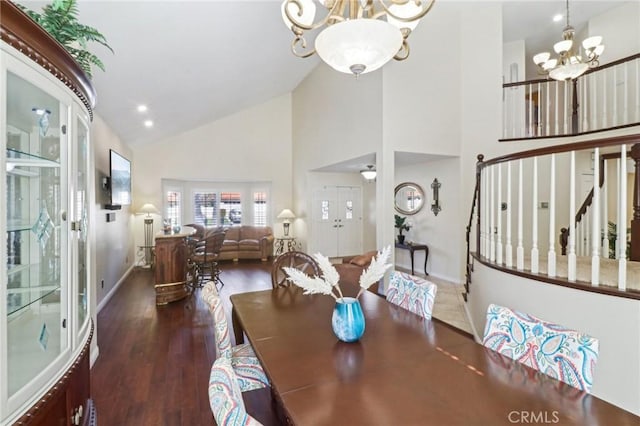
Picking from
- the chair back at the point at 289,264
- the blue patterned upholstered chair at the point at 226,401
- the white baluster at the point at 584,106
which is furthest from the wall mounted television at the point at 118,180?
the white baluster at the point at 584,106

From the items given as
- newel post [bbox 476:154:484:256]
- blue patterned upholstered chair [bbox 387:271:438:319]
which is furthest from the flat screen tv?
newel post [bbox 476:154:484:256]

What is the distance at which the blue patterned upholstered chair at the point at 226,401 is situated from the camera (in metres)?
0.82

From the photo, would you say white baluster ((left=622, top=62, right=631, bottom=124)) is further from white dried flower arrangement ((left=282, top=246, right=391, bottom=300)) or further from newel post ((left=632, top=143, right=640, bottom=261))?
white dried flower arrangement ((left=282, top=246, right=391, bottom=300))

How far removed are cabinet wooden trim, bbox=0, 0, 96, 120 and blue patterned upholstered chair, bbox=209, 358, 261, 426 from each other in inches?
50.5

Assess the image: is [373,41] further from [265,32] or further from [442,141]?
[442,141]

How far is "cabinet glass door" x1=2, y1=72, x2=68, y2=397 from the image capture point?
1.12 meters

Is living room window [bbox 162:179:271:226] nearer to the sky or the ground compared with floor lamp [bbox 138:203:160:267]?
nearer to the sky

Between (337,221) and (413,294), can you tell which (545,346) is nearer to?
(413,294)

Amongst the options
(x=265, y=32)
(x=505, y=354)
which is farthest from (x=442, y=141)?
(x=505, y=354)

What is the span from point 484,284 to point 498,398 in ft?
6.70

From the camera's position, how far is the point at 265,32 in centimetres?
414

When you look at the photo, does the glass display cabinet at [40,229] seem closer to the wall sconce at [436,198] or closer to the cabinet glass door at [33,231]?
the cabinet glass door at [33,231]

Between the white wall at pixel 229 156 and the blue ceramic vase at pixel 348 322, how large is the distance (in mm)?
6894

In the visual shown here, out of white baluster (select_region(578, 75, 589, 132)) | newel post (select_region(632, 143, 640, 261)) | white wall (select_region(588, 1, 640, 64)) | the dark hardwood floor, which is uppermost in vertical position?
white wall (select_region(588, 1, 640, 64))
